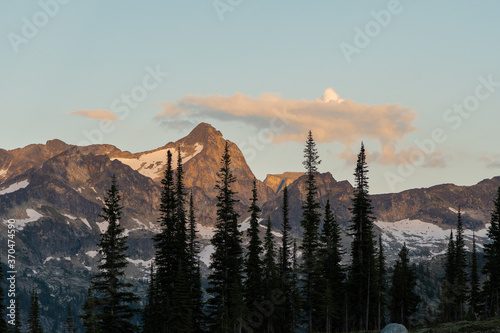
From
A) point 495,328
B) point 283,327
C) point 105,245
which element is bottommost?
point 283,327

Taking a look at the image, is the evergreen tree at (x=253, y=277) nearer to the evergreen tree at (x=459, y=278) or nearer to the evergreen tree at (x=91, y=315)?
the evergreen tree at (x=91, y=315)

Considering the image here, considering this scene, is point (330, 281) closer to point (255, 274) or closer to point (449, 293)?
point (255, 274)

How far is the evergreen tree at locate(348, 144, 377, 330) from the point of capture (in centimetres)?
6869

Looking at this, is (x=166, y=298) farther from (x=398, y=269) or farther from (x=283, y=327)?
(x=398, y=269)

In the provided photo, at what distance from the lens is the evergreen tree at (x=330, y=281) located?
67375 mm

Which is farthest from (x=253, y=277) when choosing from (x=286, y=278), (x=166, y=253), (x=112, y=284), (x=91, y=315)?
(x=91, y=315)

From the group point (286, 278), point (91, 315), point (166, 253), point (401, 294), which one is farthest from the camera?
point (401, 294)

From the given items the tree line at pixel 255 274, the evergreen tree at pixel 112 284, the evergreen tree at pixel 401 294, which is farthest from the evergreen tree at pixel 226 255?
the evergreen tree at pixel 401 294

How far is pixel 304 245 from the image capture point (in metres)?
66.1

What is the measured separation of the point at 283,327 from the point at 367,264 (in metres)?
14.0

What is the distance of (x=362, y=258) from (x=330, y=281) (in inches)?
264

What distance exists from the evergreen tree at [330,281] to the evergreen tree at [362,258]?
237cm

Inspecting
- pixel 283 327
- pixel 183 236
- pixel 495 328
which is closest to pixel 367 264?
pixel 283 327

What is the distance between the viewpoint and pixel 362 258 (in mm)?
70312
